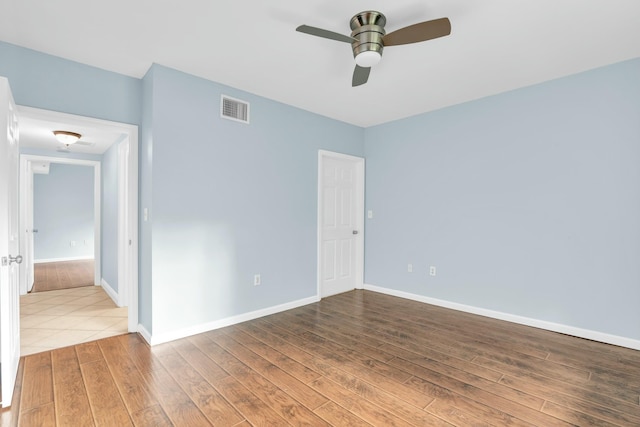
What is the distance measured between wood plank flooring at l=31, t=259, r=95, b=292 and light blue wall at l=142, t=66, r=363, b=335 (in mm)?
3451

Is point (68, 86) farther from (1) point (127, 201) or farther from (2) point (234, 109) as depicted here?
(2) point (234, 109)

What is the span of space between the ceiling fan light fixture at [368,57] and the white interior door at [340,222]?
6.81 ft

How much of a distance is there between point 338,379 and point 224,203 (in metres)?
2.03

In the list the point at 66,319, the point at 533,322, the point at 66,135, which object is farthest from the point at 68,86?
the point at 533,322

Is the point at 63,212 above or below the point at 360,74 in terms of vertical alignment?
below

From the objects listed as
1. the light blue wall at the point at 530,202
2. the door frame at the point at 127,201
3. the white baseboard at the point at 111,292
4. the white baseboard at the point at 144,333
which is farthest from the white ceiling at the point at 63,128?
the light blue wall at the point at 530,202

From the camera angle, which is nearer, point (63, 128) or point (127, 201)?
point (127, 201)

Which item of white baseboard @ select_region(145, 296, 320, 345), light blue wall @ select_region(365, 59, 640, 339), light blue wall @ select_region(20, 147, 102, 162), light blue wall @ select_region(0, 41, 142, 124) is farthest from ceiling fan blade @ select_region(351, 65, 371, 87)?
light blue wall @ select_region(20, 147, 102, 162)

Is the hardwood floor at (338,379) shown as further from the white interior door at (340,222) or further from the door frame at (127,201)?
the white interior door at (340,222)

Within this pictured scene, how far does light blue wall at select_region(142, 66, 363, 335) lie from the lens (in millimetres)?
2919

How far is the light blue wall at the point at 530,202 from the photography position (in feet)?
9.29

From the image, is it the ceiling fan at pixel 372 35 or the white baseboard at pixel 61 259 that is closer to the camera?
the ceiling fan at pixel 372 35

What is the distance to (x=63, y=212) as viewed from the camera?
25.8 ft

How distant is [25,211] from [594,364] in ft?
23.6
